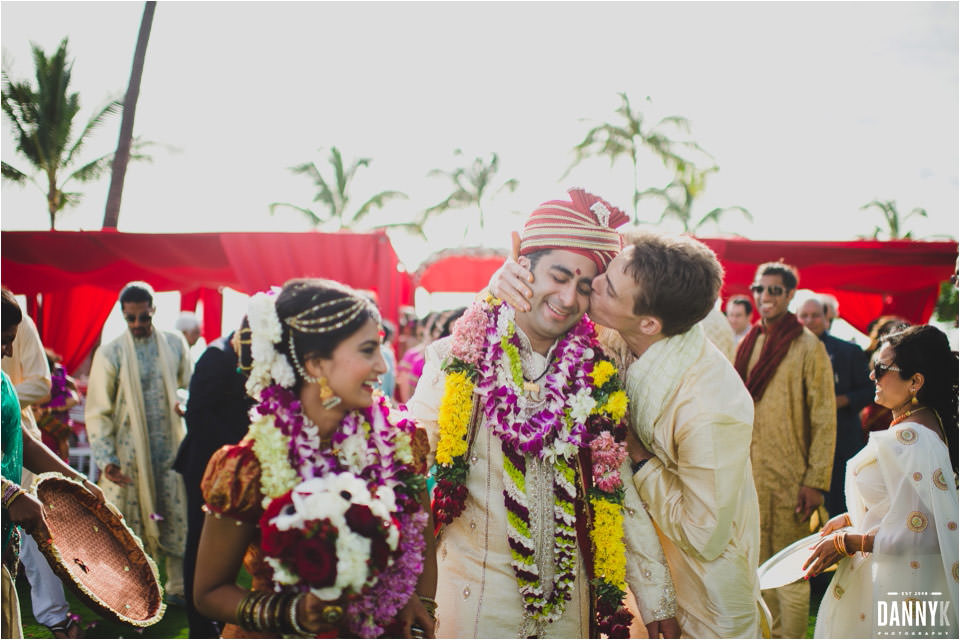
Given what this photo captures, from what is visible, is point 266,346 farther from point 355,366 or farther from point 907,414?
point 907,414

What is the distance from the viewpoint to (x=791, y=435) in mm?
5312

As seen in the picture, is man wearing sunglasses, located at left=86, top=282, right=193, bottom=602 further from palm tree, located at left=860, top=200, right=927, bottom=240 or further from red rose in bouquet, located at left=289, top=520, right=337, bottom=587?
palm tree, located at left=860, top=200, right=927, bottom=240

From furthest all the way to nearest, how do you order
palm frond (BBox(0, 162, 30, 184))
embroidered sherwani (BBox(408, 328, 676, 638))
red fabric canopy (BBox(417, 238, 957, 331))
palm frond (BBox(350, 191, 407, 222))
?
palm frond (BBox(350, 191, 407, 222)) → palm frond (BBox(0, 162, 30, 184)) → red fabric canopy (BBox(417, 238, 957, 331)) → embroidered sherwani (BBox(408, 328, 676, 638))

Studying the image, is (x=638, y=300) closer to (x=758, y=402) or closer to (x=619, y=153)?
(x=758, y=402)

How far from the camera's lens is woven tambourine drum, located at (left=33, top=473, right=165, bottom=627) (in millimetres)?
2531

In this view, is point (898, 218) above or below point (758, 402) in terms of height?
above

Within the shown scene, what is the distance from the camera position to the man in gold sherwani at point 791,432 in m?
5.22

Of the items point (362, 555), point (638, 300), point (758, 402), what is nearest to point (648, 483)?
point (638, 300)

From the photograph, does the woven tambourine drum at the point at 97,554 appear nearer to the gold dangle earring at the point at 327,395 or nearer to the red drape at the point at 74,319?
the gold dangle earring at the point at 327,395

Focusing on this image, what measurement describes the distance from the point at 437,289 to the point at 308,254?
679 cm

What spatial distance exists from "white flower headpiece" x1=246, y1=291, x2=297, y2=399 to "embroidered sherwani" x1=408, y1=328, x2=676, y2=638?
22.4 inches

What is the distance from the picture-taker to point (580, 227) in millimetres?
2842

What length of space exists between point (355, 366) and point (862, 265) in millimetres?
10369

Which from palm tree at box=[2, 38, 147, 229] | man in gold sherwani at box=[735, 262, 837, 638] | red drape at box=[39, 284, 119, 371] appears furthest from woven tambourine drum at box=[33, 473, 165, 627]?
palm tree at box=[2, 38, 147, 229]
